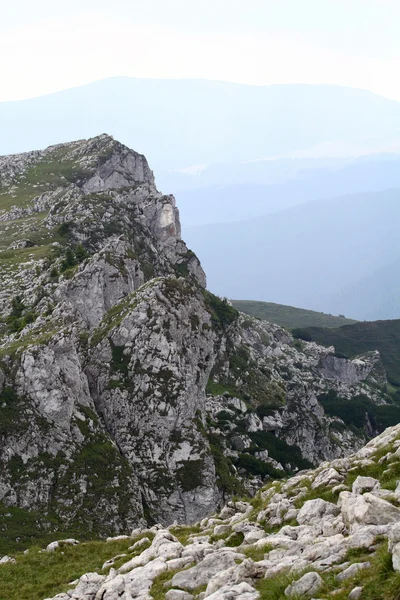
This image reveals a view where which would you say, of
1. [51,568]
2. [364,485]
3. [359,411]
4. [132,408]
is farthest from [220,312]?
[364,485]

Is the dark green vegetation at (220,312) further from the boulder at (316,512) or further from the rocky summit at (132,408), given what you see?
the boulder at (316,512)

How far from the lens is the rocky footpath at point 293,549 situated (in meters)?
12.9

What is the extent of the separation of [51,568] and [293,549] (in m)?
13.5

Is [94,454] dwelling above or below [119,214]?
below

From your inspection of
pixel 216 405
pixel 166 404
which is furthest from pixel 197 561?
pixel 216 405

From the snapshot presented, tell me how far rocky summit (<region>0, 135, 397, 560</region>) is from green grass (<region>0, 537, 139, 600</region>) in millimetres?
2262

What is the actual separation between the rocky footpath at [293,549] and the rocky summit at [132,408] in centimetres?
13

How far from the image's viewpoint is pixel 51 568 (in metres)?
25.0

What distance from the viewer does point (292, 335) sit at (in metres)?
182

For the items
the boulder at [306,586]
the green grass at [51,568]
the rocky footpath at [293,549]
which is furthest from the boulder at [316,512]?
the green grass at [51,568]

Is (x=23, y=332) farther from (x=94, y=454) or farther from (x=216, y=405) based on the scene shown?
(x=216, y=405)

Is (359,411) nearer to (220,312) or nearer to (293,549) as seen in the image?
(220,312)

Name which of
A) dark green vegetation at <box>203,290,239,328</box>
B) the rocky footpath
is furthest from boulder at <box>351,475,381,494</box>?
dark green vegetation at <box>203,290,239,328</box>

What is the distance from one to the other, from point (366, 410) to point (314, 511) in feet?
377
